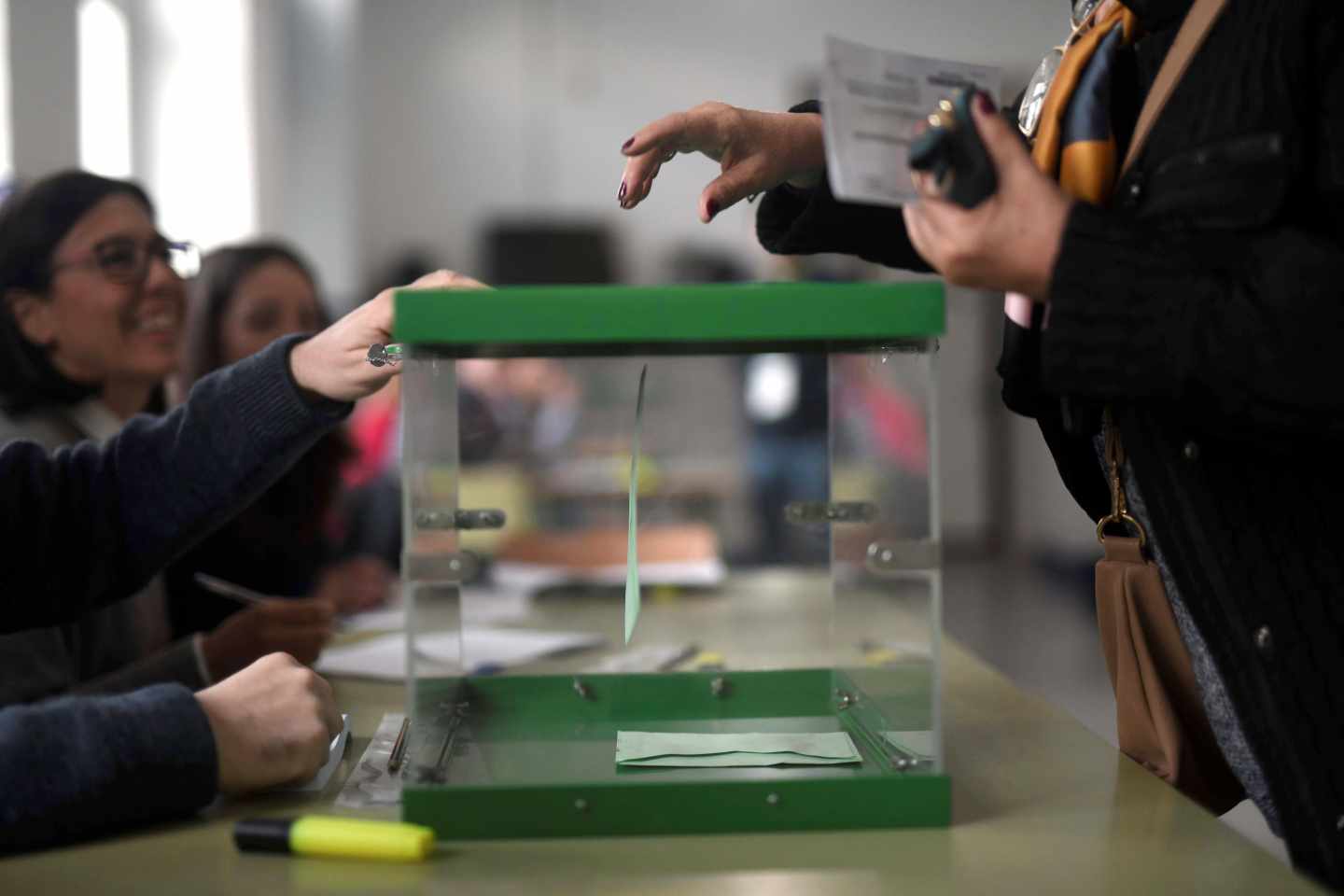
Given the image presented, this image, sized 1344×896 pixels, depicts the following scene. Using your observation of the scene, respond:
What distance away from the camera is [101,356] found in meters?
1.50

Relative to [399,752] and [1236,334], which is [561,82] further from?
[1236,334]

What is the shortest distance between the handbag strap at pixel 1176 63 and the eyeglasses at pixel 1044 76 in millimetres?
100

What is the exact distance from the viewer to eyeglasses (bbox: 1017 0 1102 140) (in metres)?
0.91

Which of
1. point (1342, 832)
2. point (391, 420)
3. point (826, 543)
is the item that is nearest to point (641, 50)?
point (391, 420)

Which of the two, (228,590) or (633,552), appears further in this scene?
(228,590)

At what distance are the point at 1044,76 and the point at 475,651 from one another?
33.8 inches

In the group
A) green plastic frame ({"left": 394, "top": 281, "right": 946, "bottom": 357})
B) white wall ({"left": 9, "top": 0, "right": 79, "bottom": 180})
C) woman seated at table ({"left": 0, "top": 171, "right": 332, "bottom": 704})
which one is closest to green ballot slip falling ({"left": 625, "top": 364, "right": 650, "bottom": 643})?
green plastic frame ({"left": 394, "top": 281, "right": 946, "bottom": 357})

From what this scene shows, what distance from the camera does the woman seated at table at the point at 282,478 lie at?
1.95 meters

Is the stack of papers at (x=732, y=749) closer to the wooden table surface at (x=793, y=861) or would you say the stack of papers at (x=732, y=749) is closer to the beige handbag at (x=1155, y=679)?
the wooden table surface at (x=793, y=861)

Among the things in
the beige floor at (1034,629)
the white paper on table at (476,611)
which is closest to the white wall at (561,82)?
the beige floor at (1034,629)

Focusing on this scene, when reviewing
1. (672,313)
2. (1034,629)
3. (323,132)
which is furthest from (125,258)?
(323,132)

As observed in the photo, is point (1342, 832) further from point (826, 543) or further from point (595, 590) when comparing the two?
point (595, 590)

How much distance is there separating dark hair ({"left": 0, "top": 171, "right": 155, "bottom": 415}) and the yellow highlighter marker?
3.02 feet

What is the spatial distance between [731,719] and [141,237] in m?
1.05
